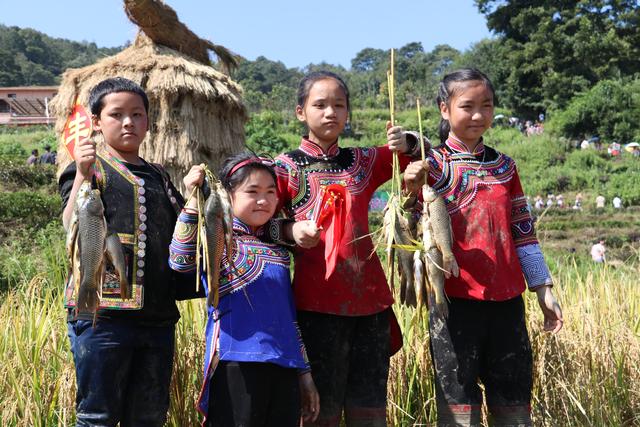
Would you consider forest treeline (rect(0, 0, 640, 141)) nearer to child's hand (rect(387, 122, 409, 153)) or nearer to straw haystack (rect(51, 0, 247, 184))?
straw haystack (rect(51, 0, 247, 184))

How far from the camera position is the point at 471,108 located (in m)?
2.67

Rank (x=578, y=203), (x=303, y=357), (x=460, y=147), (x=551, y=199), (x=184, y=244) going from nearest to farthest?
(x=184, y=244) < (x=303, y=357) < (x=460, y=147) < (x=578, y=203) < (x=551, y=199)

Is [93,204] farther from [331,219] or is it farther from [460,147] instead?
[460,147]

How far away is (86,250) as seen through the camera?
2.14 metres

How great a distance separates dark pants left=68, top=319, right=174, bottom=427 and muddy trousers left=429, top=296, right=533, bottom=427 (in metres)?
1.07

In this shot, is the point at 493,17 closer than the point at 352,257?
No

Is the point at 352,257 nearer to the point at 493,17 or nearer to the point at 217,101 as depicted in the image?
the point at 217,101

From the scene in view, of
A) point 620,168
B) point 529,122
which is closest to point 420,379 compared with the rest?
point 620,168

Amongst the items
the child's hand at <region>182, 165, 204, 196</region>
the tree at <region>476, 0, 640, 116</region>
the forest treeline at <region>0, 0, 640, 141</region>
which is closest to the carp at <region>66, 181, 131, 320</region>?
the child's hand at <region>182, 165, 204, 196</region>

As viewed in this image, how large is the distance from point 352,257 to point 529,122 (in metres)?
33.3

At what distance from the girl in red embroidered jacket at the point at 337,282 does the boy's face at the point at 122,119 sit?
21.9 inches

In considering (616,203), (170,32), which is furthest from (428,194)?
(616,203)

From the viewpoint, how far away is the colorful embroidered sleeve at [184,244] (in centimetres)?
226

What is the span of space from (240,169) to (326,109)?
0.42m
